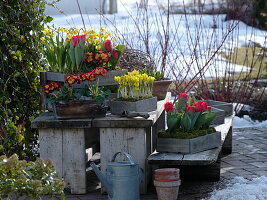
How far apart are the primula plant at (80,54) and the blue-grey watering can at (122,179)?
1116mm

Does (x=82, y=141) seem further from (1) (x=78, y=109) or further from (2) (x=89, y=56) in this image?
(2) (x=89, y=56)

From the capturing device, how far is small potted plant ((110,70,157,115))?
5145 millimetres

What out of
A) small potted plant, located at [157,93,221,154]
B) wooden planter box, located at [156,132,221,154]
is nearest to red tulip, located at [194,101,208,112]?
small potted plant, located at [157,93,221,154]

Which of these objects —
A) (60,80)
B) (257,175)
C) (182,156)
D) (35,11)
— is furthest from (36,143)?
(257,175)

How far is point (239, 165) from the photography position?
19.9ft

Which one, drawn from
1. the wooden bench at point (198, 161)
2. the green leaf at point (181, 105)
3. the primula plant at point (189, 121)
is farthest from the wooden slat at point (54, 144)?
Answer: the green leaf at point (181, 105)

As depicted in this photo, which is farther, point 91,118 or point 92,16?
point 92,16

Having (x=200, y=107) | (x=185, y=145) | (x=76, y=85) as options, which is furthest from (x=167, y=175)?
(x=76, y=85)

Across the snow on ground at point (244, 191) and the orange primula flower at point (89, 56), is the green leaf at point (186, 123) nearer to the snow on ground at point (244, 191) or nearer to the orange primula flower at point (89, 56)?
the snow on ground at point (244, 191)

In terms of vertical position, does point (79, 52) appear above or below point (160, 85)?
above

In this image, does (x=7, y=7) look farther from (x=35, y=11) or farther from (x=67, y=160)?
(x=67, y=160)

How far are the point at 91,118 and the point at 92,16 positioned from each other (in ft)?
47.1

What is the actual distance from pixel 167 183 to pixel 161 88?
1602 millimetres

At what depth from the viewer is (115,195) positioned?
4.68 m
